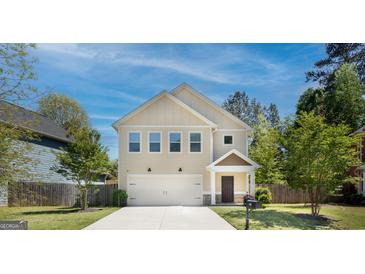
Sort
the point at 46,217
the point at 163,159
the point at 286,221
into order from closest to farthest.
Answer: the point at 46,217 < the point at 286,221 < the point at 163,159

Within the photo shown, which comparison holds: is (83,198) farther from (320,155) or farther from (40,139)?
(320,155)

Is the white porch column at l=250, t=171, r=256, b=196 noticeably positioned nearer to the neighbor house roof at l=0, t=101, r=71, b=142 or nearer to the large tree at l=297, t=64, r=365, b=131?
the large tree at l=297, t=64, r=365, b=131

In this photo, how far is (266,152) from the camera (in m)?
13.4

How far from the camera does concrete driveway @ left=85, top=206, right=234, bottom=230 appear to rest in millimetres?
9055

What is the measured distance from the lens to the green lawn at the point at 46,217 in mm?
8859

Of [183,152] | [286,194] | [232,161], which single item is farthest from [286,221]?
[183,152]

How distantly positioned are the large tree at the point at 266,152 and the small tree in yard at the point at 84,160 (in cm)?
504

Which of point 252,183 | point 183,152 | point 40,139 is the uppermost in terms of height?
point 40,139

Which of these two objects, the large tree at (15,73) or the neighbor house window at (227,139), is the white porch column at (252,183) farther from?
the large tree at (15,73)

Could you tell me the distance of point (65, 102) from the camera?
376 inches

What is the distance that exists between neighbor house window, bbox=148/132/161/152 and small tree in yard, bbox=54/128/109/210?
149 centimetres

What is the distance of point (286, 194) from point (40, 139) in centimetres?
688
